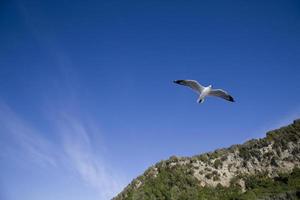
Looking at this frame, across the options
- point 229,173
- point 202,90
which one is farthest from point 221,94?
point 229,173

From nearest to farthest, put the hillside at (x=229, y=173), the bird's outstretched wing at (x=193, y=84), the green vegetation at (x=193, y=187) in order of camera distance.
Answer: the bird's outstretched wing at (x=193, y=84), the green vegetation at (x=193, y=187), the hillside at (x=229, y=173)

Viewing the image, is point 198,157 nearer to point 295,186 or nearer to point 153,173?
point 153,173

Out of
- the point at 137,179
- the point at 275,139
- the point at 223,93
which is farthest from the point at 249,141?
the point at 223,93

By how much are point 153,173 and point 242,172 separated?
9549 millimetres

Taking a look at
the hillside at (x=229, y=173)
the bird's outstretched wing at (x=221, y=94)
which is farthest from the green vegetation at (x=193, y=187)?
the bird's outstretched wing at (x=221, y=94)

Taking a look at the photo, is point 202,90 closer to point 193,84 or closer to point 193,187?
point 193,84

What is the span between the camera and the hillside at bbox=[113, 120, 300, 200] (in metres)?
34.9

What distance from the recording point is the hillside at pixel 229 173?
115 ft

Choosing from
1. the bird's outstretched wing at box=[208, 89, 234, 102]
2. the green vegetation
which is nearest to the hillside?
the green vegetation

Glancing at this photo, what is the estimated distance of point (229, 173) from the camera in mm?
38250

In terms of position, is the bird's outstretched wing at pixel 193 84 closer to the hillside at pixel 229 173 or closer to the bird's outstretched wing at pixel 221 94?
the bird's outstretched wing at pixel 221 94

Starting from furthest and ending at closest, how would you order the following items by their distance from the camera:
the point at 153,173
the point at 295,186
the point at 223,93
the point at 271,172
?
the point at 153,173 → the point at 271,172 → the point at 295,186 → the point at 223,93

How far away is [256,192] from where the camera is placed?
3216 cm

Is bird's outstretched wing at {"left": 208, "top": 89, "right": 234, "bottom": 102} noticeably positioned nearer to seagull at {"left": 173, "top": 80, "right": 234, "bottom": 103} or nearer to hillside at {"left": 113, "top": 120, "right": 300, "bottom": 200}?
seagull at {"left": 173, "top": 80, "right": 234, "bottom": 103}
